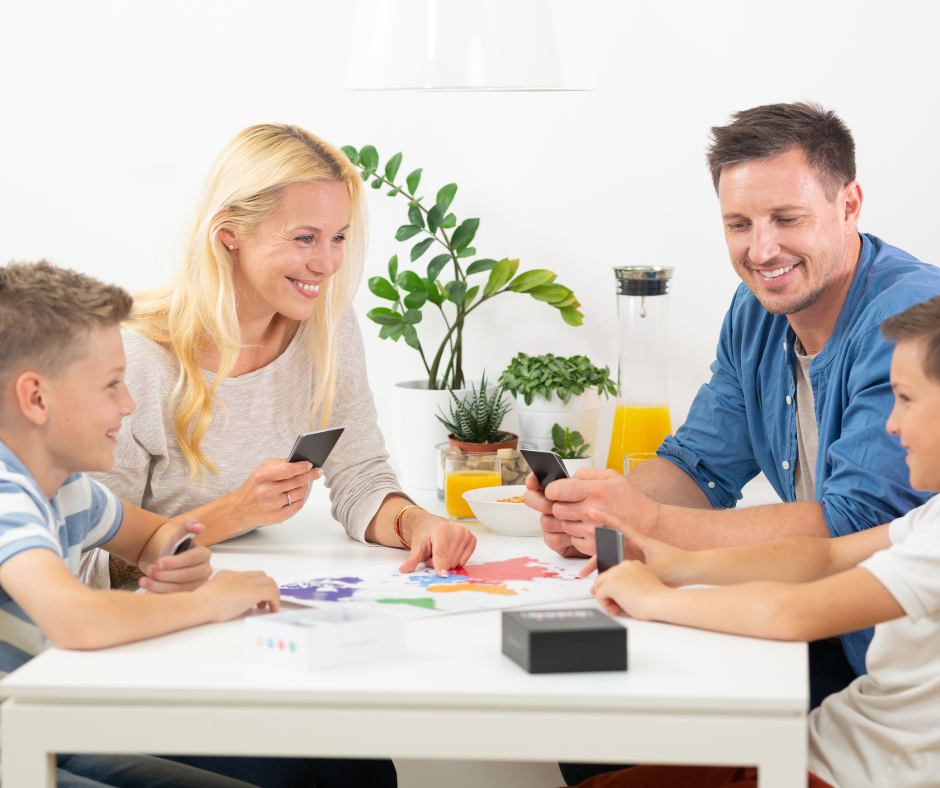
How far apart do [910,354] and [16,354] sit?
3.26 feet

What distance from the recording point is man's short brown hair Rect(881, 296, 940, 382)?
3.46ft

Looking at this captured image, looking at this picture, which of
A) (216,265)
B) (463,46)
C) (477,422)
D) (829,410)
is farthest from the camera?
(477,422)

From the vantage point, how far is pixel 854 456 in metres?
1.31

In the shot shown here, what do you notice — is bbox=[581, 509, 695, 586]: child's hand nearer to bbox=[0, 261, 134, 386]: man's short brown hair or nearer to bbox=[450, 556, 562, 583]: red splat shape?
bbox=[450, 556, 562, 583]: red splat shape

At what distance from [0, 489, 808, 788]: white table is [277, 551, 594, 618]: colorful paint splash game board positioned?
23 centimetres

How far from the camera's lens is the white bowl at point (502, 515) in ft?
4.82

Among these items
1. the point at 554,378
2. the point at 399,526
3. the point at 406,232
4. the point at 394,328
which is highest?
the point at 406,232

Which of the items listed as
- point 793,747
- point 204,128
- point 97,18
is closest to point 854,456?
point 793,747

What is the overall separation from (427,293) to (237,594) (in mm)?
1188

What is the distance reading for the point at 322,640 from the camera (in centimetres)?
86

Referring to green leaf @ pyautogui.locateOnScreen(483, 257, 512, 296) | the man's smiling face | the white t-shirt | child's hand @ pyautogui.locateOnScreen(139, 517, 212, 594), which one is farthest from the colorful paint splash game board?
green leaf @ pyautogui.locateOnScreen(483, 257, 512, 296)

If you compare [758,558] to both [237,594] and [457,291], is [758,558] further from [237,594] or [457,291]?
[457,291]

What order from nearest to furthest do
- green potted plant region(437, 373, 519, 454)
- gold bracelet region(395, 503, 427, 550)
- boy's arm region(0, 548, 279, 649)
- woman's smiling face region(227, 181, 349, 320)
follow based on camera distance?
1. boy's arm region(0, 548, 279, 649)
2. gold bracelet region(395, 503, 427, 550)
3. woman's smiling face region(227, 181, 349, 320)
4. green potted plant region(437, 373, 519, 454)

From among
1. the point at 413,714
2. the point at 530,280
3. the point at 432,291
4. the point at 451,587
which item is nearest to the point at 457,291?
the point at 432,291
